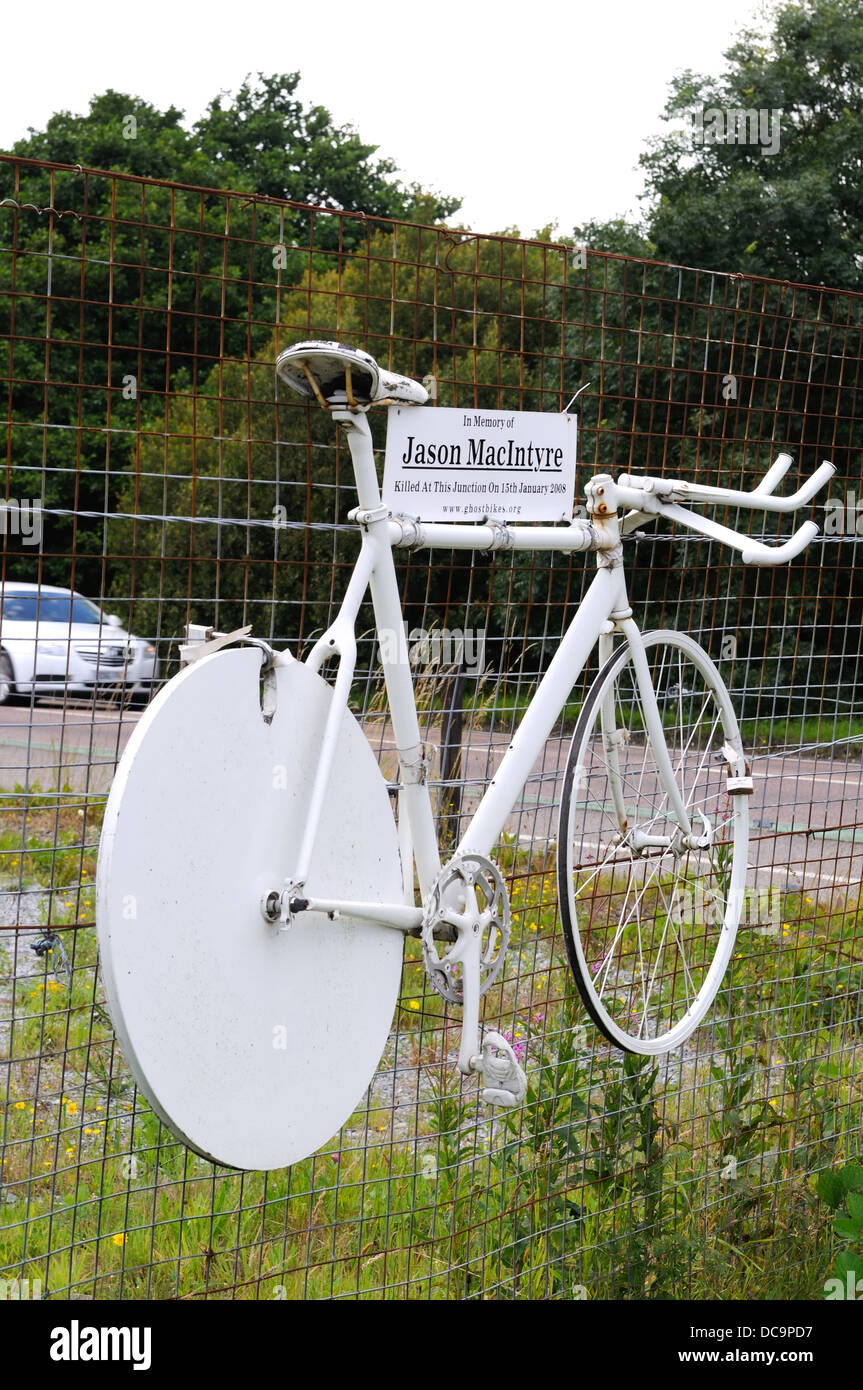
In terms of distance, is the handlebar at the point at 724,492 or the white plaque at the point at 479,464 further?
the handlebar at the point at 724,492

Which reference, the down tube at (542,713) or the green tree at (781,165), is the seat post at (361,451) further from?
the green tree at (781,165)

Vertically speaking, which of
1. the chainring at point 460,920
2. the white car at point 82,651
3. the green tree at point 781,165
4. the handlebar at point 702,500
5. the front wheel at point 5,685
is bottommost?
the chainring at point 460,920

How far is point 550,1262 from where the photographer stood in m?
3.14

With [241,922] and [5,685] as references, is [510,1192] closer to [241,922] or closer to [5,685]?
[241,922]

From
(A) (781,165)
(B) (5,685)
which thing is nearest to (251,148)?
(A) (781,165)

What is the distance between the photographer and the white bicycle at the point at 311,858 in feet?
6.79

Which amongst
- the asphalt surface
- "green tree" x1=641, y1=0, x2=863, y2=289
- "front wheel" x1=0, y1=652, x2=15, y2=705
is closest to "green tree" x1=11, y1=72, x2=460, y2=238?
"green tree" x1=641, y1=0, x2=863, y2=289

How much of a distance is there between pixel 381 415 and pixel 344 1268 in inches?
109

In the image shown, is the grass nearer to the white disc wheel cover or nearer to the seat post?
the white disc wheel cover

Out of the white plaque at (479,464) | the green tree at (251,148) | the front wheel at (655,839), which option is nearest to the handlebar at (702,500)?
the white plaque at (479,464)

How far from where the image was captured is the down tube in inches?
106

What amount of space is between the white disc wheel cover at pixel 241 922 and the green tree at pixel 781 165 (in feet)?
53.7

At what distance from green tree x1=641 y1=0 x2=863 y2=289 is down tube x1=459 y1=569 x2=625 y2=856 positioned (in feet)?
51.0

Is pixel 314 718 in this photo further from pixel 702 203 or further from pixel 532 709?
pixel 702 203
